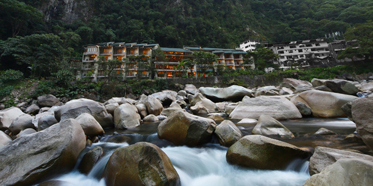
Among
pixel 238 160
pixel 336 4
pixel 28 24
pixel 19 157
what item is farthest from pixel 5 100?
pixel 336 4

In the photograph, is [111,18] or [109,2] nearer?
[111,18]

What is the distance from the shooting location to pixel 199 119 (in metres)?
4.94

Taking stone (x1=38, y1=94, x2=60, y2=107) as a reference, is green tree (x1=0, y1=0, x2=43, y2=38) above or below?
above

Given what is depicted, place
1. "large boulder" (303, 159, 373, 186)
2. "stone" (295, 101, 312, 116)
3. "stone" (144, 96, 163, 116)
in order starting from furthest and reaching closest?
1. "stone" (144, 96, 163, 116)
2. "stone" (295, 101, 312, 116)
3. "large boulder" (303, 159, 373, 186)

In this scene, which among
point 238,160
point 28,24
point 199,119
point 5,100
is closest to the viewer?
point 238,160

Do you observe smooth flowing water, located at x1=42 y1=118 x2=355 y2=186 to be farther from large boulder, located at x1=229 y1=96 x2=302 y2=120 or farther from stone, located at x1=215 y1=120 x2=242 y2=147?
large boulder, located at x1=229 y1=96 x2=302 y2=120

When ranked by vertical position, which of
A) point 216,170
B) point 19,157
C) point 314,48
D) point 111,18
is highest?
point 111,18

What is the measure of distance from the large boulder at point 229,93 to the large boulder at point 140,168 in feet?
43.7

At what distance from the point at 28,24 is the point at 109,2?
33087 millimetres

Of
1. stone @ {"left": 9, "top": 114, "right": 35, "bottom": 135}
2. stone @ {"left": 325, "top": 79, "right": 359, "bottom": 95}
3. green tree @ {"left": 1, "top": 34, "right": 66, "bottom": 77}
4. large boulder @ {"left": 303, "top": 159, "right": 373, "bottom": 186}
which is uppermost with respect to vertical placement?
green tree @ {"left": 1, "top": 34, "right": 66, "bottom": 77}

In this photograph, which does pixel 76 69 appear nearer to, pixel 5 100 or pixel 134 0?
pixel 5 100

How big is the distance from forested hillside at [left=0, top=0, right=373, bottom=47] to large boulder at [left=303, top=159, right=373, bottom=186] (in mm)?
58301

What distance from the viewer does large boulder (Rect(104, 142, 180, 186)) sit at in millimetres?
2752

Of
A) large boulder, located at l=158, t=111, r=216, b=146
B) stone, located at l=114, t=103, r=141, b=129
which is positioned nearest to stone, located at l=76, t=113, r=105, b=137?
stone, located at l=114, t=103, r=141, b=129
